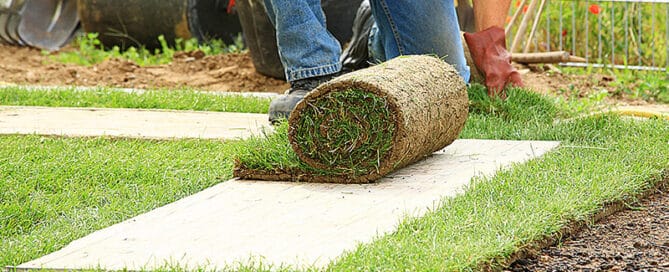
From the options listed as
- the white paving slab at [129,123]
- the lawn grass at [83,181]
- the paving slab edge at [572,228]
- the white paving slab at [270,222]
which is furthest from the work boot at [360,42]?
the paving slab edge at [572,228]

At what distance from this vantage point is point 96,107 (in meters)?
4.61

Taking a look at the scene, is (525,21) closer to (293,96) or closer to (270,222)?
(293,96)

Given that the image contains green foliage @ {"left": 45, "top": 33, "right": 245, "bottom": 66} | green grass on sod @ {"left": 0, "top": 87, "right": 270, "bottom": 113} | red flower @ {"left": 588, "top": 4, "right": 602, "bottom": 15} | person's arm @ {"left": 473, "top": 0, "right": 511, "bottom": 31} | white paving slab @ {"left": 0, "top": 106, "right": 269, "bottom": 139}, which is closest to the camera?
white paving slab @ {"left": 0, "top": 106, "right": 269, "bottom": 139}

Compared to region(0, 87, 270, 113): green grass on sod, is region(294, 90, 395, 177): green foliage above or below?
above

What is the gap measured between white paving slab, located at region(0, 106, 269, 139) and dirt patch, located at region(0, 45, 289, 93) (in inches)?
51.4

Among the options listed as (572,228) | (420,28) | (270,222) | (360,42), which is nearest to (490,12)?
(420,28)

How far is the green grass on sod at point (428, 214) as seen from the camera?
88.8 inches

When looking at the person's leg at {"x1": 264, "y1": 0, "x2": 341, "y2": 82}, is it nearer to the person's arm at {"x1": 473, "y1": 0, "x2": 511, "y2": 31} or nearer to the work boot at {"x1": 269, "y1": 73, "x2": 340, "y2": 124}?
the work boot at {"x1": 269, "y1": 73, "x2": 340, "y2": 124}

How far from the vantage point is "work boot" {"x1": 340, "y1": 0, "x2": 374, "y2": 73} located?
16.5 feet

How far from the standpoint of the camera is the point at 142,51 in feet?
23.8

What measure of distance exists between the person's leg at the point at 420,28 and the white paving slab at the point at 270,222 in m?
1.06

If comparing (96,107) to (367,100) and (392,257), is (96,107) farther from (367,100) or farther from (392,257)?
(392,257)

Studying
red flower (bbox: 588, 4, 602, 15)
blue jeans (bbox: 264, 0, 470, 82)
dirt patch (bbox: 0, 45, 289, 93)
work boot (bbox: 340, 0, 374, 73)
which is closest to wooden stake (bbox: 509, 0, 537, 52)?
red flower (bbox: 588, 4, 602, 15)

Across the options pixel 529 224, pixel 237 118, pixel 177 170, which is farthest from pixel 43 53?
pixel 529 224
